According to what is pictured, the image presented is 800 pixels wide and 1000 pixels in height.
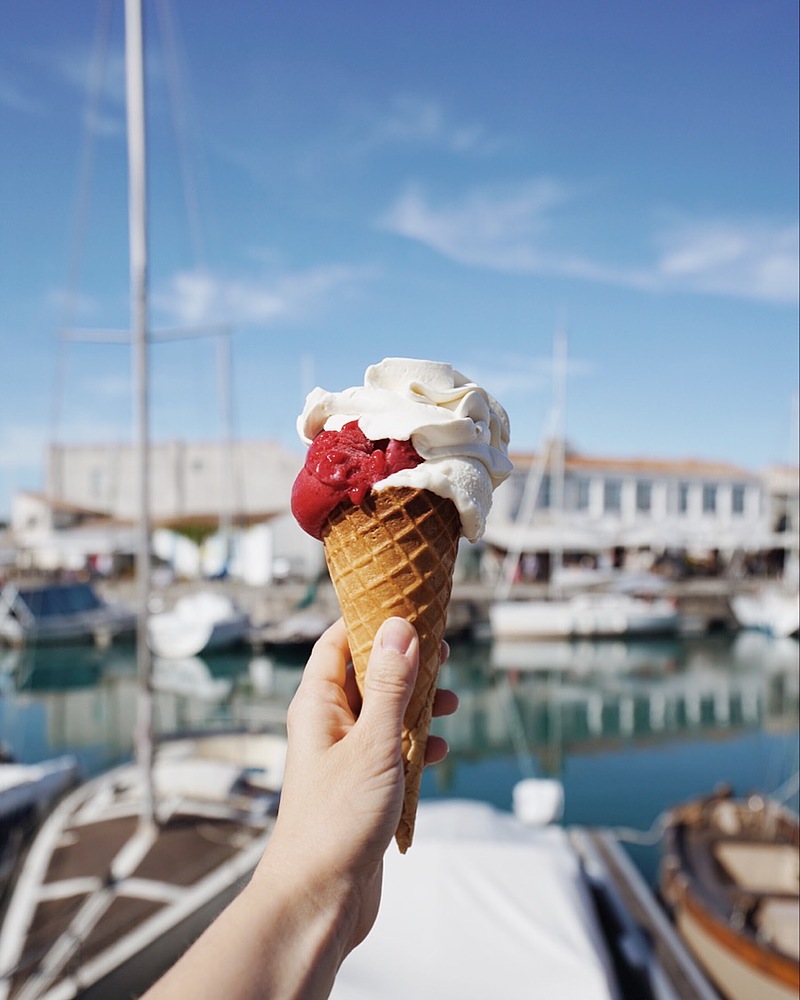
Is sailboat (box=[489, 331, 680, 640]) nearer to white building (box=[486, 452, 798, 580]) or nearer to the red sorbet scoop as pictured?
white building (box=[486, 452, 798, 580])

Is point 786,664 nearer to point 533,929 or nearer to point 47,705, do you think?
point 47,705

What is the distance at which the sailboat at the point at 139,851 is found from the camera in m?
5.02

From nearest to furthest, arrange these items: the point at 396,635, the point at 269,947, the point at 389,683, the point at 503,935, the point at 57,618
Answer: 1. the point at 269,947
2. the point at 389,683
3. the point at 396,635
4. the point at 503,935
5. the point at 57,618

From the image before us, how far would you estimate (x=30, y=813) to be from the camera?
780 centimetres

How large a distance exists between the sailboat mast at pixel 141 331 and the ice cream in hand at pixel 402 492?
6.13 m

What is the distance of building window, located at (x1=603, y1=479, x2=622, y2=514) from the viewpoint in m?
40.1

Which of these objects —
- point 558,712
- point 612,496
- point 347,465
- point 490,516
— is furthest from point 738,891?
point 612,496

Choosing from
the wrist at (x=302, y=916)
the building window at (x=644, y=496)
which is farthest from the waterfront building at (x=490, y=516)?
the wrist at (x=302, y=916)

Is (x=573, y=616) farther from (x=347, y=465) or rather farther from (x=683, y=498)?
(x=347, y=465)

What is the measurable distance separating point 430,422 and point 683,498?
137 feet

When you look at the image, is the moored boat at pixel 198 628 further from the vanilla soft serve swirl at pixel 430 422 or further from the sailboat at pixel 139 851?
the vanilla soft serve swirl at pixel 430 422

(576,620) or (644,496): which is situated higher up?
(644,496)

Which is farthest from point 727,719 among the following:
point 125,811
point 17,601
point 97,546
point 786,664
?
point 97,546

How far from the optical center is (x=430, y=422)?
6.10 feet
